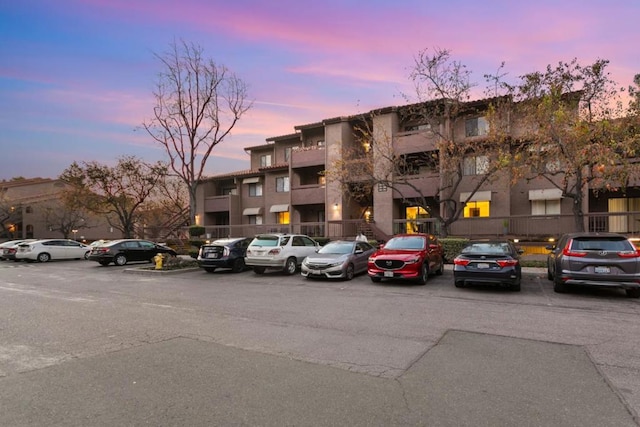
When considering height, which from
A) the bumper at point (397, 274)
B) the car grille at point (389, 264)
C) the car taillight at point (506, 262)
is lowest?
the bumper at point (397, 274)

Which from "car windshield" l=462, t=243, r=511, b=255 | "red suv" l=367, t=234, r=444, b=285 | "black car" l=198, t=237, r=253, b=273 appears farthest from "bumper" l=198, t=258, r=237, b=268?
"car windshield" l=462, t=243, r=511, b=255

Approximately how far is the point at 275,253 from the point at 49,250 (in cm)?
1892

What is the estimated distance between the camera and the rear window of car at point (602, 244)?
9.68 m

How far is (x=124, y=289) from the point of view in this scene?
12406 mm

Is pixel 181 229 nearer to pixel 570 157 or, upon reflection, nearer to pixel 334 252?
pixel 334 252


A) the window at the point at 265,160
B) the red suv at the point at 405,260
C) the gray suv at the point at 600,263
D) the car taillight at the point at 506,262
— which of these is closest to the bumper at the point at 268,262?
the red suv at the point at 405,260

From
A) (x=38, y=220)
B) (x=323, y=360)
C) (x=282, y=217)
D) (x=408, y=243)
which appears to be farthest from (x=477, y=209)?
(x=38, y=220)

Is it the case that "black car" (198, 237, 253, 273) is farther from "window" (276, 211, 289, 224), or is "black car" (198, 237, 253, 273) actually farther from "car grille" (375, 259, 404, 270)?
"window" (276, 211, 289, 224)

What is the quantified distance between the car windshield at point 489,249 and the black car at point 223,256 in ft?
30.9

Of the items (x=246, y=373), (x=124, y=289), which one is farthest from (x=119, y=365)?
(x=124, y=289)

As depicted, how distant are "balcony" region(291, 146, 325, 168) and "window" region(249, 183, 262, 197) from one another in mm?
5771

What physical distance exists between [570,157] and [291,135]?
876 inches

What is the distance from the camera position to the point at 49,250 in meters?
25.2

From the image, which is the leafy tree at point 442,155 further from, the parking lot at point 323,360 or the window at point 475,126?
the parking lot at point 323,360
